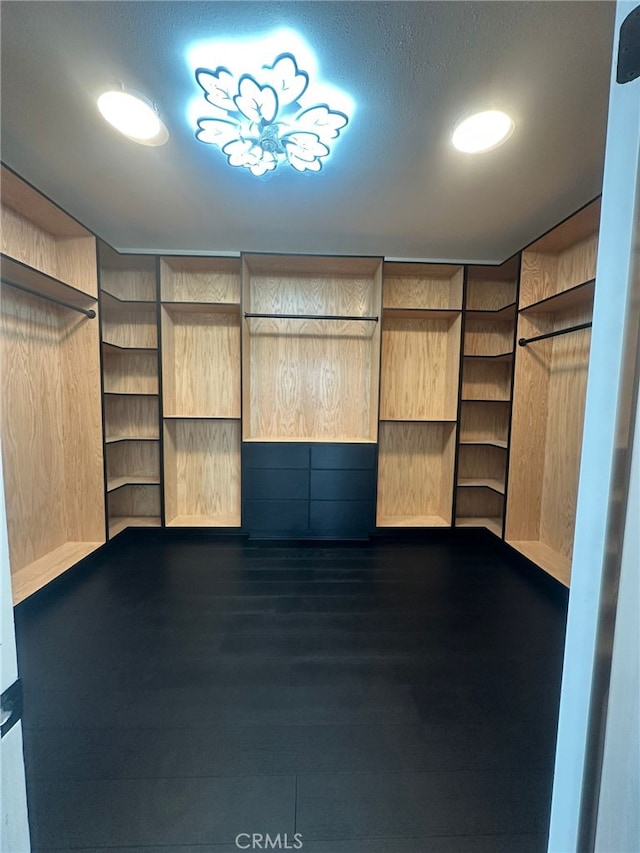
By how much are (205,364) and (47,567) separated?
75.4 inches

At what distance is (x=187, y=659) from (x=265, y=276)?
9.41 feet

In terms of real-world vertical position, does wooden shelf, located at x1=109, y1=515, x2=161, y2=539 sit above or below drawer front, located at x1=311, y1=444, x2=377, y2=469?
below

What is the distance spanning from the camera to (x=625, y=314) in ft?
1.54

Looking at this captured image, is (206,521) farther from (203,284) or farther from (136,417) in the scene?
(203,284)

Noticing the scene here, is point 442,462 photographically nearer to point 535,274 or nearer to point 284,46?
point 535,274

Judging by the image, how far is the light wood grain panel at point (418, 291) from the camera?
116 inches

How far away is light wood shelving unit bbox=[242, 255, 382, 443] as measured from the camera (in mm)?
2910

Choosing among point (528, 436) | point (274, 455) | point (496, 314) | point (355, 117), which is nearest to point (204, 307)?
point (274, 455)

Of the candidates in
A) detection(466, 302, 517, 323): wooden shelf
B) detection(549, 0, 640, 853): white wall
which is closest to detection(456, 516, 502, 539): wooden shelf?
detection(466, 302, 517, 323): wooden shelf

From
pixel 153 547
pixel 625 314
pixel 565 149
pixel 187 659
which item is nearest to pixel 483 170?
pixel 565 149

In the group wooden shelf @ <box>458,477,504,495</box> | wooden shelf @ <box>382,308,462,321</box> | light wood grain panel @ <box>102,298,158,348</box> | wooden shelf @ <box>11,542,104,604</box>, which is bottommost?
wooden shelf @ <box>11,542,104,604</box>

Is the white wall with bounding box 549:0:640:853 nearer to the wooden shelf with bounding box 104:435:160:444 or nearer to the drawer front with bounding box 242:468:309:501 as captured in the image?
the drawer front with bounding box 242:468:309:501

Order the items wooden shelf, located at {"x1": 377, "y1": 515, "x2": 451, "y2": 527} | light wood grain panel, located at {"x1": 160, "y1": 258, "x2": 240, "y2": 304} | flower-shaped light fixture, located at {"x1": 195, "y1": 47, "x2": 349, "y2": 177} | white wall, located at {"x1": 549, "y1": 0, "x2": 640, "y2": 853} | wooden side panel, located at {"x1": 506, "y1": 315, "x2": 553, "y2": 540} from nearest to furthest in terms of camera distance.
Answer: white wall, located at {"x1": 549, "y1": 0, "x2": 640, "y2": 853}
flower-shaped light fixture, located at {"x1": 195, "y1": 47, "x2": 349, "y2": 177}
wooden side panel, located at {"x1": 506, "y1": 315, "x2": 553, "y2": 540}
light wood grain panel, located at {"x1": 160, "y1": 258, "x2": 240, "y2": 304}
wooden shelf, located at {"x1": 377, "y1": 515, "x2": 451, "y2": 527}

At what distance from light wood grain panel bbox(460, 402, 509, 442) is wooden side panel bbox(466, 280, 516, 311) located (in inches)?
36.6
